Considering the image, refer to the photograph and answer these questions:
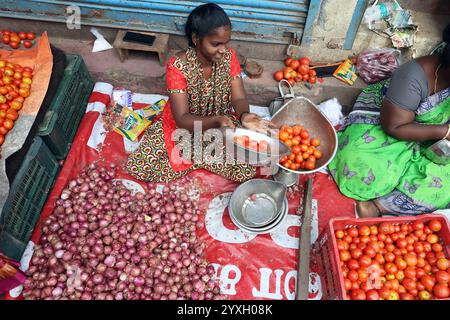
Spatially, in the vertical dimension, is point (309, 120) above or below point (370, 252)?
above

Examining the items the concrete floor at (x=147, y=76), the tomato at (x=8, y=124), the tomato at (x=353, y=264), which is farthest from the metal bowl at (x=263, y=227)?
the tomato at (x=8, y=124)

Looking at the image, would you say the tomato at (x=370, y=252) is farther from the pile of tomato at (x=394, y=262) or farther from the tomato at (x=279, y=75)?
the tomato at (x=279, y=75)

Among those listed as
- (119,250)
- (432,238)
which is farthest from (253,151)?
(432,238)

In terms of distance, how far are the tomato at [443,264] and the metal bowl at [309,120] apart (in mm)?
984

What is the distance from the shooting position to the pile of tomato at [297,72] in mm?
3188

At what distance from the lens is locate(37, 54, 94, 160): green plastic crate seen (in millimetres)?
2613

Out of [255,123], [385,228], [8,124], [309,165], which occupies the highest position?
[255,123]

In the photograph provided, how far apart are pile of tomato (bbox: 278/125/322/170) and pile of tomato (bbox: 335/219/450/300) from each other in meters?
0.57

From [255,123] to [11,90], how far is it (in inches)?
70.7

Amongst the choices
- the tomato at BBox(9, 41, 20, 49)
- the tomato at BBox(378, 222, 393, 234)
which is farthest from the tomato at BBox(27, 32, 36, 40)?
the tomato at BBox(378, 222, 393, 234)

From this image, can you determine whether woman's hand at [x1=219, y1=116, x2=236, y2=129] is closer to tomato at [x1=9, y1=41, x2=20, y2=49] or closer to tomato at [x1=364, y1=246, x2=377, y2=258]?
tomato at [x1=364, y1=246, x2=377, y2=258]

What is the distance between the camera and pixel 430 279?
2129 millimetres

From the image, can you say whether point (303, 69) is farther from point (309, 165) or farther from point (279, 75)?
point (309, 165)

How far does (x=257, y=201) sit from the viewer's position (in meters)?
2.61
